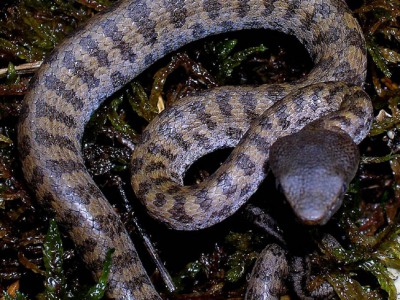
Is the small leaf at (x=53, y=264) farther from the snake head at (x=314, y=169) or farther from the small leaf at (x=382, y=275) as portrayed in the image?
the small leaf at (x=382, y=275)

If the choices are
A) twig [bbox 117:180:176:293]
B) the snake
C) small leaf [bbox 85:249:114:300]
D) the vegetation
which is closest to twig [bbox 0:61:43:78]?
the vegetation

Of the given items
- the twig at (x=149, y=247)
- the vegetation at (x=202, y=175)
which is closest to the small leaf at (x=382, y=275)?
the vegetation at (x=202, y=175)

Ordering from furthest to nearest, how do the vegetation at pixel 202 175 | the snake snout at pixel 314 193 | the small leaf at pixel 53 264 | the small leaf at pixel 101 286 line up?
1. the vegetation at pixel 202 175
2. the small leaf at pixel 53 264
3. the small leaf at pixel 101 286
4. the snake snout at pixel 314 193

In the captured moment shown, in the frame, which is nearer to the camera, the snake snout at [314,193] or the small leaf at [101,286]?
the snake snout at [314,193]

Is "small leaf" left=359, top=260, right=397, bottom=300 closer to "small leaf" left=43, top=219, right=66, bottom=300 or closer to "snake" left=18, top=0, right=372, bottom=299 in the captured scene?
"snake" left=18, top=0, right=372, bottom=299

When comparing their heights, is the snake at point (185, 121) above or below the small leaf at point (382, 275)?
above

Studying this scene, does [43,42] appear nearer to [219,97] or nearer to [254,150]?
[219,97]
